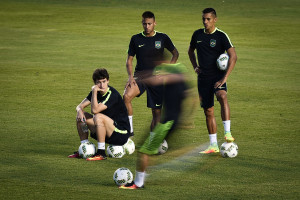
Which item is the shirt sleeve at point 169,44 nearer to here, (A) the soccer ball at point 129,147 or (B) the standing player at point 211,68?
(B) the standing player at point 211,68

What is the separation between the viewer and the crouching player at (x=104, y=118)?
11.1 m

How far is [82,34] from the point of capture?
3309cm

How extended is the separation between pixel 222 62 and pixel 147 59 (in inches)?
67.4

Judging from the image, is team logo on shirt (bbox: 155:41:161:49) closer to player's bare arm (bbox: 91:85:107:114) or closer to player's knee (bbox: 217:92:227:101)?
player's knee (bbox: 217:92:227:101)

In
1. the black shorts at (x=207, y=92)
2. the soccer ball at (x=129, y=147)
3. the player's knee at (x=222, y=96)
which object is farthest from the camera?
the black shorts at (x=207, y=92)

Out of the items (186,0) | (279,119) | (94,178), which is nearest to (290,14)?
(186,0)

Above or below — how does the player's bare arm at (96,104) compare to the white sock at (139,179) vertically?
above

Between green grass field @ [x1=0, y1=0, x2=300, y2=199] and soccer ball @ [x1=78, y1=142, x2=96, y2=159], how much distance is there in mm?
160

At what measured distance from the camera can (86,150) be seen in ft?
36.6

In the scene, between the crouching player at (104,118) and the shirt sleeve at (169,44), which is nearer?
the crouching player at (104,118)

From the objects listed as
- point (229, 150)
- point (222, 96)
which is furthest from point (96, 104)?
point (229, 150)

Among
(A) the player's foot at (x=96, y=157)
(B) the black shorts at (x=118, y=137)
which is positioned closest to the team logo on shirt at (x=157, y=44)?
(B) the black shorts at (x=118, y=137)

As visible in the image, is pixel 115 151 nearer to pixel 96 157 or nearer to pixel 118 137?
pixel 118 137

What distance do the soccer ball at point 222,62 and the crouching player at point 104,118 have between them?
195cm
